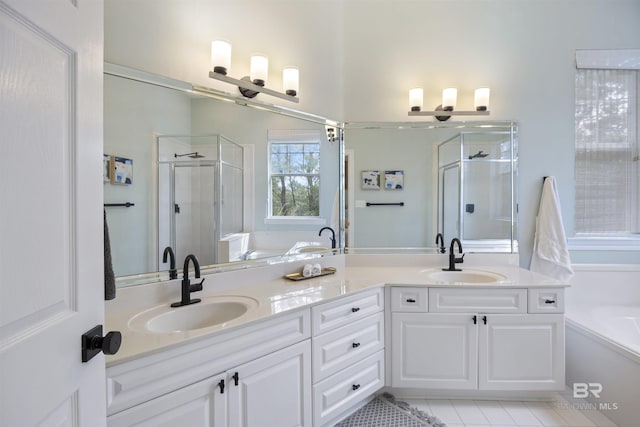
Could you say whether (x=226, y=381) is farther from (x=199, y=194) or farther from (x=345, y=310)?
(x=199, y=194)

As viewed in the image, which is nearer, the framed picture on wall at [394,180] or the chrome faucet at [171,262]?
the chrome faucet at [171,262]

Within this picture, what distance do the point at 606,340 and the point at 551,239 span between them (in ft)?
2.56

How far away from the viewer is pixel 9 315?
49 centimetres

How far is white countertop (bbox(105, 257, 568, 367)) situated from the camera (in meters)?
1.06

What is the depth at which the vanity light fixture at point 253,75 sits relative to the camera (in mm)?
1667

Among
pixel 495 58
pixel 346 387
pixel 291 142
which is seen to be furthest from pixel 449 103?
pixel 346 387

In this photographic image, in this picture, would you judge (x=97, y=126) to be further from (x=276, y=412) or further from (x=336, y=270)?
(x=336, y=270)

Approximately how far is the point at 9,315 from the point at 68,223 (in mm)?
213

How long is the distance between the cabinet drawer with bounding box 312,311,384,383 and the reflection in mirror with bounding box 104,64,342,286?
2.07 feet

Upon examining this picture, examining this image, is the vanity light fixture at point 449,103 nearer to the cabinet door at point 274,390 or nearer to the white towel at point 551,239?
the white towel at point 551,239

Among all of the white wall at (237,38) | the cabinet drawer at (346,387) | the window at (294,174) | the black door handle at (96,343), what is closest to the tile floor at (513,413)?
the cabinet drawer at (346,387)

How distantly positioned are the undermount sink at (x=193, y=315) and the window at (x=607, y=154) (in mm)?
2707

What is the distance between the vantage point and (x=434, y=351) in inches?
73.4

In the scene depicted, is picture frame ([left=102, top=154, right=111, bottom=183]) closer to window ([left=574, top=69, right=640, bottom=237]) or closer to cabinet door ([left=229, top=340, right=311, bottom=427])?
cabinet door ([left=229, top=340, right=311, bottom=427])
